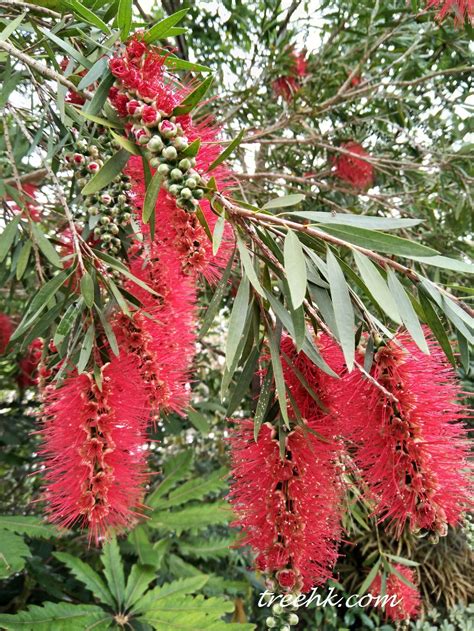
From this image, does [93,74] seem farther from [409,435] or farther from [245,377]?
[409,435]

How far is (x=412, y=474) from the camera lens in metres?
0.68

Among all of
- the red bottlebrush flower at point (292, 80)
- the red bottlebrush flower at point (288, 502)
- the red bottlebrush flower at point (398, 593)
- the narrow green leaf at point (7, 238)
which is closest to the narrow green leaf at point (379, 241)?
the red bottlebrush flower at point (288, 502)

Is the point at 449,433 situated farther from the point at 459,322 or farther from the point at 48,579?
the point at 48,579

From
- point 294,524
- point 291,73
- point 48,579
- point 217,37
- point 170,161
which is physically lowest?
point 48,579

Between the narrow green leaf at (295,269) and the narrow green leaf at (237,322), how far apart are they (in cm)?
9

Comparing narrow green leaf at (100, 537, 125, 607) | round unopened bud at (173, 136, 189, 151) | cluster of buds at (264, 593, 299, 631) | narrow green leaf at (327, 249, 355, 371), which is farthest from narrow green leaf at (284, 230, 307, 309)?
narrow green leaf at (100, 537, 125, 607)

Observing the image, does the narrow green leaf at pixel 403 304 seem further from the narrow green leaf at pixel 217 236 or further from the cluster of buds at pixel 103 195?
the cluster of buds at pixel 103 195

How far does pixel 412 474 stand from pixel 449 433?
84 millimetres

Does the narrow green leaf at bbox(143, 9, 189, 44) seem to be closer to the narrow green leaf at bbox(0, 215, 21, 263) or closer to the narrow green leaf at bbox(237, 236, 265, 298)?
the narrow green leaf at bbox(237, 236, 265, 298)

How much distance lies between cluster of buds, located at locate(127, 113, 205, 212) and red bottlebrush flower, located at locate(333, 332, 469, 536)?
0.98ft

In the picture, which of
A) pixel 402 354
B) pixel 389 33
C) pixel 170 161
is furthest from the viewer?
pixel 389 33

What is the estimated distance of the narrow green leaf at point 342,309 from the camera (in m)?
0.56

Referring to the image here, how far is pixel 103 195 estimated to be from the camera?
0.82 meters

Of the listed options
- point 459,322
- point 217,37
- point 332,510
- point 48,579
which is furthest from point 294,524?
point 217,37
